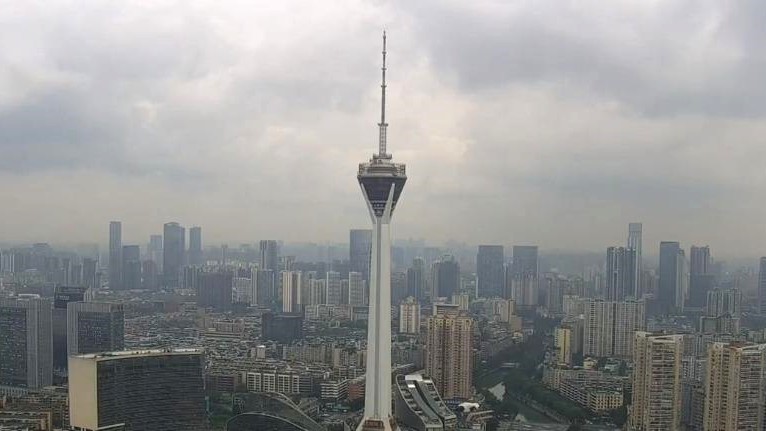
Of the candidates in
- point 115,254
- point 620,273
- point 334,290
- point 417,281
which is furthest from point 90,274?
point 620,273

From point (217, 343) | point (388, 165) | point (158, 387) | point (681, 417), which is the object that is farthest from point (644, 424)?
point (217, 343)

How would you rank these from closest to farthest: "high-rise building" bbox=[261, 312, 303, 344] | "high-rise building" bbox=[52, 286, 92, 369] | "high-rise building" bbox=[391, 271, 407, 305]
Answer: "high-rise building" bbox=[52, 286, 92, 369]
"high-rise building" bbox=[391, 271, 407, 305]
"high-rise building" bbox=[261, 312, 303, 344]

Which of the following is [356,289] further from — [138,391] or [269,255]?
[138,391]

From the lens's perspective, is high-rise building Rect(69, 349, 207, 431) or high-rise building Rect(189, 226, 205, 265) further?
high-rise building Rect(189, 226, 205, 265)

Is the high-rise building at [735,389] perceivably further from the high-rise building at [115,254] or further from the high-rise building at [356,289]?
the high-rise building at [356,289]

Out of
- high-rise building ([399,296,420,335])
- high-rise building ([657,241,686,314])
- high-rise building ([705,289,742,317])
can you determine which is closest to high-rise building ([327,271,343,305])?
high-rise building ([399,296,420,335])

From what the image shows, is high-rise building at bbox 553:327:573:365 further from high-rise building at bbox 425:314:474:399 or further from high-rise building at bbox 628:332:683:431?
high-rise building at bbox 628:332:683:431
